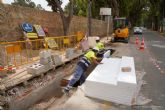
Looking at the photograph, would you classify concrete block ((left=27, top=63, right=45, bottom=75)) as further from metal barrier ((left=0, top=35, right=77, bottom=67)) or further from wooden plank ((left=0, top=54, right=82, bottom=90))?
metal barrier ((left=0, top=35, right=77, bottom=67))

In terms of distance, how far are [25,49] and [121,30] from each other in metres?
16.6

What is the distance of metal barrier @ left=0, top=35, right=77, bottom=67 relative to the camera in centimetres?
861

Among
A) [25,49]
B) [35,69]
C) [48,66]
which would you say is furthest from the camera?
[25,49]

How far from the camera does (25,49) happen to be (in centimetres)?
1005

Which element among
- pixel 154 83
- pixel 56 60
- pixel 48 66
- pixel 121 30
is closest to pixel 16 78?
pixel 48 66

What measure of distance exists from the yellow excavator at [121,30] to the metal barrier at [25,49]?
12234 mm

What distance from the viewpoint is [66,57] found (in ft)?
39.5

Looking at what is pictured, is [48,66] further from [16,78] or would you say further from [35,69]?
[16,78]

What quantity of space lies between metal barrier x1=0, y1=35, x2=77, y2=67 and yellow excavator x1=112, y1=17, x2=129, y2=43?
12234 mm

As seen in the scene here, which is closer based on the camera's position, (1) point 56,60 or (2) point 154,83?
(2) point 154,83

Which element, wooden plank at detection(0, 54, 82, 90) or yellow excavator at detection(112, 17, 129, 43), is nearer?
wooden plank at detection(0, 54, 82, 90)

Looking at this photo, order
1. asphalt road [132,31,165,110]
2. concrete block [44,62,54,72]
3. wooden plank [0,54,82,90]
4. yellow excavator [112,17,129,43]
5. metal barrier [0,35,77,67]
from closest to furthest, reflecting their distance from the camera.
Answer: asphalt road [132,31,165,110] < wooden plank [0,54,82,90] < metal barrier [0,35,77,67] < concrete block [44,62,54,72] < yellow excavator [112,17,129,43]

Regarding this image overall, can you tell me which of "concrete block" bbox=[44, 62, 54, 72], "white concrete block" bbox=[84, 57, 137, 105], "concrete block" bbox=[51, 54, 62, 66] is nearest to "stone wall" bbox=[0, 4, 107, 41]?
"concrete block" bbox=[44, 62, 54, 72]

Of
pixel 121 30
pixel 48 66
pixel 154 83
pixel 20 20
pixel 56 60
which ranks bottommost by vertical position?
pixel 154 83
